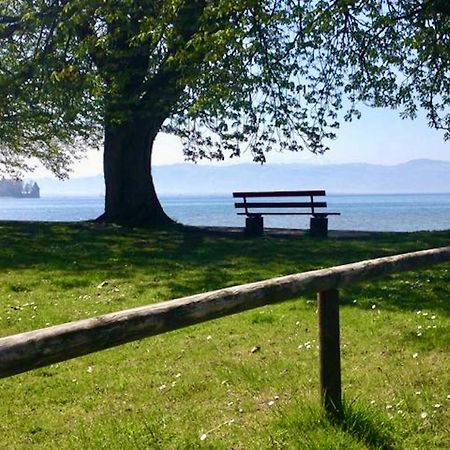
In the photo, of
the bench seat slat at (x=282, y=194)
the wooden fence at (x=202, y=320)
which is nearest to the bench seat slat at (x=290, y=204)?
the bench seat slat at (x=282, y=194)

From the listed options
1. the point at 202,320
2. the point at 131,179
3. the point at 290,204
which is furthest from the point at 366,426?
the point at 131,179

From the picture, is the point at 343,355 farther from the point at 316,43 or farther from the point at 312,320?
the point at 316,43

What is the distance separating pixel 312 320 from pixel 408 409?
12.6ft

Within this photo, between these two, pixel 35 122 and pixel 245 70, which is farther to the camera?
pixel 35 122

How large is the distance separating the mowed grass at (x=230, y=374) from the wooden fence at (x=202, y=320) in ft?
2.36

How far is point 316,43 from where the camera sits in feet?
64.6

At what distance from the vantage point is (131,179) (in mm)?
24562

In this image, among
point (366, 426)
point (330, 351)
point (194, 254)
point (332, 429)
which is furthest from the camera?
point (194, 254)

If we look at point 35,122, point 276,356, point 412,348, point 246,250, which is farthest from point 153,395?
point 35,122

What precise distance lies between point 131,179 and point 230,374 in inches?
719

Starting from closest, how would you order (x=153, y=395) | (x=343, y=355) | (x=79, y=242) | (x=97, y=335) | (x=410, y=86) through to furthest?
(x=97, y=335)
(x=153, y=395)
(x=343, y=355)
(x=79, y=242)
(x=410, y=86)

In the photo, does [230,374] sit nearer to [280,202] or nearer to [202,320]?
[202,320]

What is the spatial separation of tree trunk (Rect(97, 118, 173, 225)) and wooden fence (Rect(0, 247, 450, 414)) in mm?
18983

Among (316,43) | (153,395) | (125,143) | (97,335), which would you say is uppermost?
(316,43)
